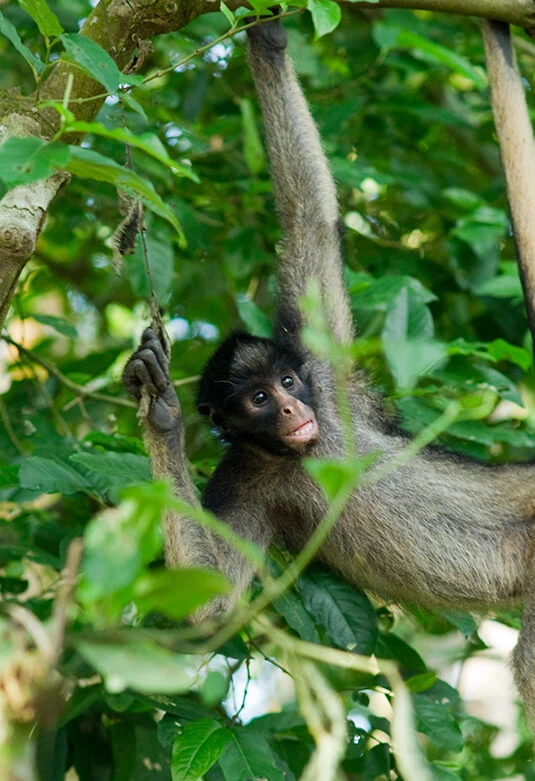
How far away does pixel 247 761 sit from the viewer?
396 centimetres

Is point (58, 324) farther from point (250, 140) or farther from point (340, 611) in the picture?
point (340, 611)

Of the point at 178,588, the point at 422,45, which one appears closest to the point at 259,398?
the point at 422,45

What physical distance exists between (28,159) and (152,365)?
220 cm

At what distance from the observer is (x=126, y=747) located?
4.99 m

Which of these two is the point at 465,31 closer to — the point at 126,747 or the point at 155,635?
the point at 126,747

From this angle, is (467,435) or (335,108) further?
(335,108)

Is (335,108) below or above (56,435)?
above

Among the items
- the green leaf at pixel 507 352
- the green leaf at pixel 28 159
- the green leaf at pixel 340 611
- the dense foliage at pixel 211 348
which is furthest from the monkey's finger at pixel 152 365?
the green leaf at pixel 28 159

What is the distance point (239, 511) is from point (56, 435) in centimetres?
114

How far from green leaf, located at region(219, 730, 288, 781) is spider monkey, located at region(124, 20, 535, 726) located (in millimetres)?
1140

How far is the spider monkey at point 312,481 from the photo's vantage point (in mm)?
5469

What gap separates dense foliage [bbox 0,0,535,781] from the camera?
7.47ft

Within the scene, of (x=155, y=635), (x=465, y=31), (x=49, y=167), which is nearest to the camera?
(x=155, y=635)

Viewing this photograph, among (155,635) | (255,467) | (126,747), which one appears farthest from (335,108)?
(155,635)
